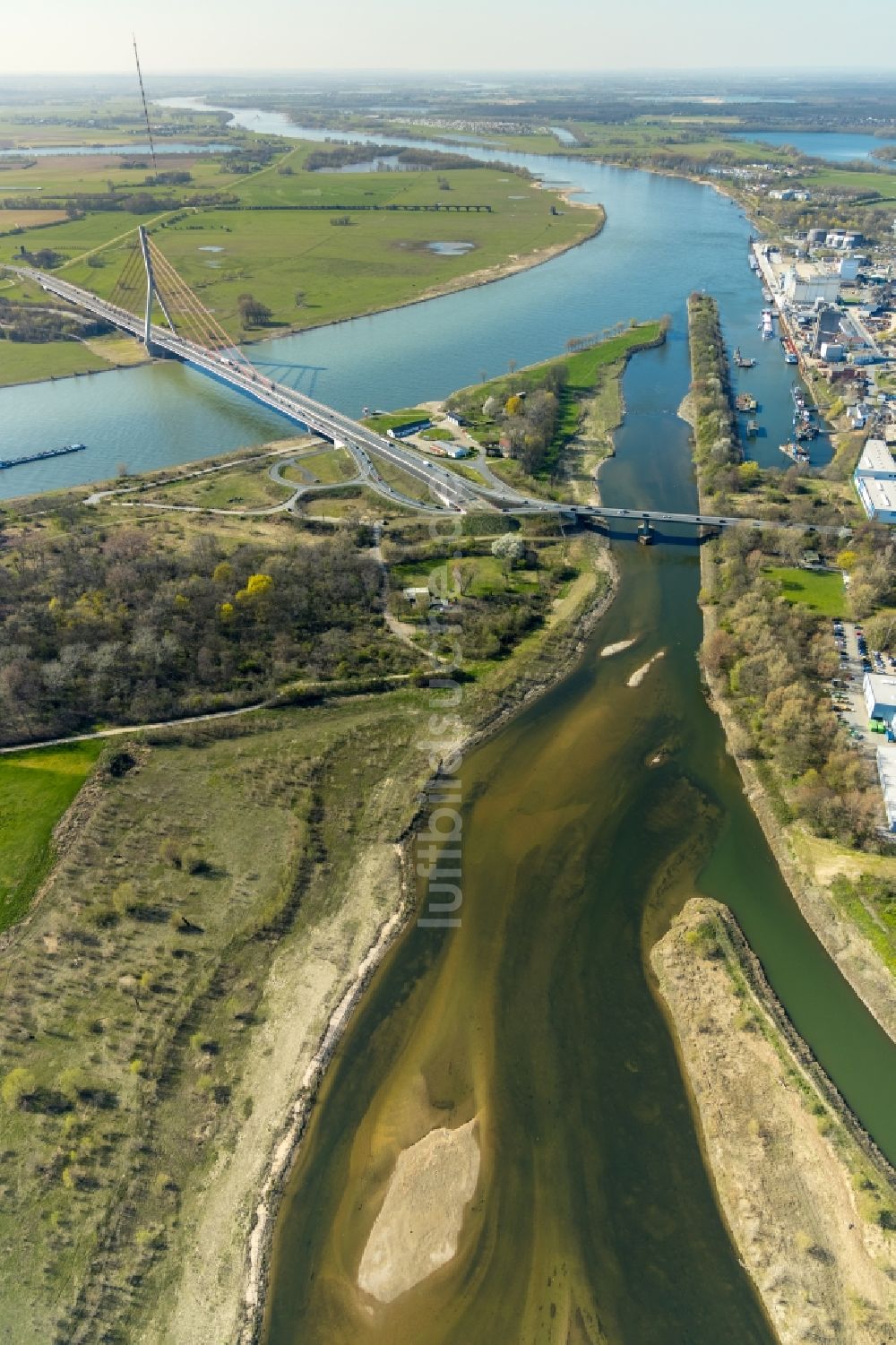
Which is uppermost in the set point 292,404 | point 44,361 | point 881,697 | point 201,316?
point 201,316

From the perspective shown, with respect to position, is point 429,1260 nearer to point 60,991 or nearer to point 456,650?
point 60,991

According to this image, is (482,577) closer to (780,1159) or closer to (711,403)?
(780,1159)

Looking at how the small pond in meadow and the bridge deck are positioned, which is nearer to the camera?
the bridge deck

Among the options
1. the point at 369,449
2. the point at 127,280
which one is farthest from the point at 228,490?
the point at 127,280

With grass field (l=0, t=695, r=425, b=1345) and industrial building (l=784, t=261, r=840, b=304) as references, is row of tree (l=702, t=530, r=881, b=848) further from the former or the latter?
industrial building (l=784, t=261, r=840, b=304)

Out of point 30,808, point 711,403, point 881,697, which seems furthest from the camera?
point 711,403

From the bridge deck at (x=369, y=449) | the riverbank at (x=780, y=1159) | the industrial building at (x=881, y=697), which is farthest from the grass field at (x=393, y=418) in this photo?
the riverbank at (x=780, y=1159)

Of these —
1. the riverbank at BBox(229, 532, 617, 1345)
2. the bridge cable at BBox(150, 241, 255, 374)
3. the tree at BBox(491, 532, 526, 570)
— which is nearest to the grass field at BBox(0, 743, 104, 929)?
the riverbank at BBox(229, 532, 617, 1345)
